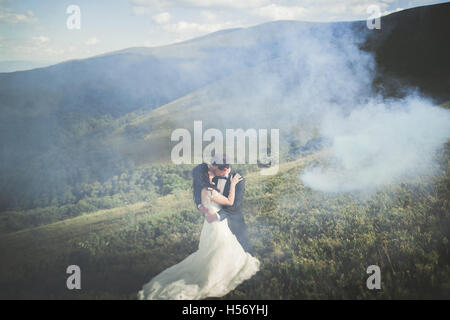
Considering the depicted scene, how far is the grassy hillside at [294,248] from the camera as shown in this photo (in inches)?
203

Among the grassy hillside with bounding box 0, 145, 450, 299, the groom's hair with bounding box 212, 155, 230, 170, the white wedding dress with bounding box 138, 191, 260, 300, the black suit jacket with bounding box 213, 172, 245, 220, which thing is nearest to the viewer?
the white wedding dress with bounding box 138, 191, 260, 300

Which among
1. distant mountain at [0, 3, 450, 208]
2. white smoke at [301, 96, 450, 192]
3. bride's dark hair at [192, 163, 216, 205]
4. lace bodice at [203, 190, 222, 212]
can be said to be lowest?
lace bodice at [203, 190, 222, 212]

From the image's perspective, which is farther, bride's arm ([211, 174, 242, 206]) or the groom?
the groom

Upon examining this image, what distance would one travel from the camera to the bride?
5008 millimetres

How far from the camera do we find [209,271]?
16.8 feet

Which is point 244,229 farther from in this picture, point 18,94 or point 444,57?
point 18,94

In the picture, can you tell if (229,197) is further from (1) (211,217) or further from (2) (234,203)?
(1) (211,217)

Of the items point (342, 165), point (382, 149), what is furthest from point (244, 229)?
point (382, 149)

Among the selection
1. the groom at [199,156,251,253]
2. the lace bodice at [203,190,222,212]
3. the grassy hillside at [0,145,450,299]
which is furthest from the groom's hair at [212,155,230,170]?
the grassy hillside at [0,145,450,299]

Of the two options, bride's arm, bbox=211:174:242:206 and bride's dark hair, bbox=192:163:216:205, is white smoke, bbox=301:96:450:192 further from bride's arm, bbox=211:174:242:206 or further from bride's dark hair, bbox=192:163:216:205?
bride's dark hair, bbox=192:163:216:205

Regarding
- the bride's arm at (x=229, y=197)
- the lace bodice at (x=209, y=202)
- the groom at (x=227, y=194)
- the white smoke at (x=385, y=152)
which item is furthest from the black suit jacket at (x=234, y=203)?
the white smoke at (x=385, y=152)

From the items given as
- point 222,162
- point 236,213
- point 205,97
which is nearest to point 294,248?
point 236,213

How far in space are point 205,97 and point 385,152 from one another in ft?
89.8

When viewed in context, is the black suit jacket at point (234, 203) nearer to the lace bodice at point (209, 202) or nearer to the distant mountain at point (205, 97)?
the lace bodice at point (209, 202)
